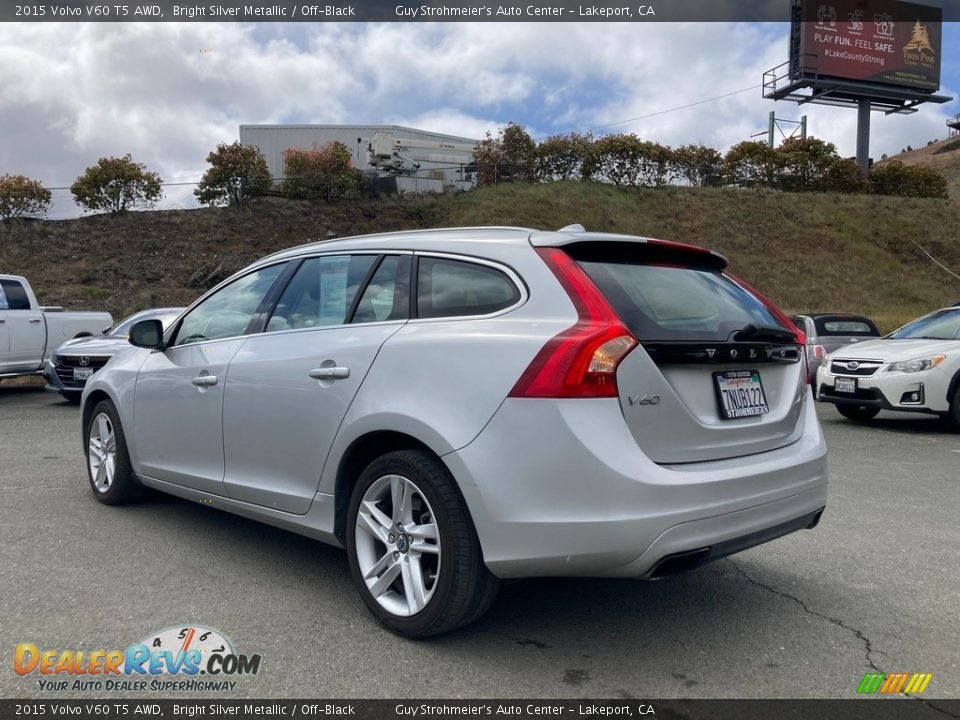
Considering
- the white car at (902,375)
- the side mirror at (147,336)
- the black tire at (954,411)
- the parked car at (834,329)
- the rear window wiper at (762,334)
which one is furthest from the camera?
the parked car at (834,329)

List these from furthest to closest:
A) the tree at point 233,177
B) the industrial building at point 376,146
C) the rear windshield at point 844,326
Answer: the industrial building at point 376,146 < the tree at point 233,177 < the rear windshield at point 844,326

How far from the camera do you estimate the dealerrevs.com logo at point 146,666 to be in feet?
10.3

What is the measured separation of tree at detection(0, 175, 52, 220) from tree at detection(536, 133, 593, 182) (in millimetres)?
18758

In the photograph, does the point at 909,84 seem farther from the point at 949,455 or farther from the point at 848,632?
the point at 848,632

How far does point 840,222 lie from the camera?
36.3 meters

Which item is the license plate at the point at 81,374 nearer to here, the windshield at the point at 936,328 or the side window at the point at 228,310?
the side window at the point at 228,310

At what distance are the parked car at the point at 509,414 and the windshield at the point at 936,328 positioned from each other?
7.74 m

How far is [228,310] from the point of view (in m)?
4.92

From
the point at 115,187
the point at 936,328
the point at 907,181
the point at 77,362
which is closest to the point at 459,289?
the point at 936,328

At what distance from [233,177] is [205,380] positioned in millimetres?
26646

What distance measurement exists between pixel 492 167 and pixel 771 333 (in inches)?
1229

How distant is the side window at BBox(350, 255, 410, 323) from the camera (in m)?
3.78

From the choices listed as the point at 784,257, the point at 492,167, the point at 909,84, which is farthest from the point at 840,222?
the point at 492,167

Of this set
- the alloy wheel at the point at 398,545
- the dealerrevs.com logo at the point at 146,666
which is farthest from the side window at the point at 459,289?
the dealerrevs.com logo at the point at 146,666
